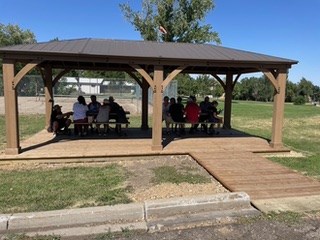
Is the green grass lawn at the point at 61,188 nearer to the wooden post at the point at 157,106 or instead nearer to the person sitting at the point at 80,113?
the wooden post at the point at 157,106

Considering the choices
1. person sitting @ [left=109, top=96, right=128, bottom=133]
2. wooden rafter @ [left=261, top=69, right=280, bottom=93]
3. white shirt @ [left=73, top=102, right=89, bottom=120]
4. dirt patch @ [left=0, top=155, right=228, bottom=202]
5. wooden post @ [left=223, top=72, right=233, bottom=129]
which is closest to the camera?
dirt patch @ [left=0, top=155, right=228, bottom=202]

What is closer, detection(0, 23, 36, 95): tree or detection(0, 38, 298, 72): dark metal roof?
detection(0, 38, 298, 72): dark metal roof

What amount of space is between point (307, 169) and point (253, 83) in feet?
305

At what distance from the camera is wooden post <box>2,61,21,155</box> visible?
732 cm

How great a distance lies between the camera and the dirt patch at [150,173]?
5.39 meters

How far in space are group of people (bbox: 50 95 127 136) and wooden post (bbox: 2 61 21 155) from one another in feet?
7.29

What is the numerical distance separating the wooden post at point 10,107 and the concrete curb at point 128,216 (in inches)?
153

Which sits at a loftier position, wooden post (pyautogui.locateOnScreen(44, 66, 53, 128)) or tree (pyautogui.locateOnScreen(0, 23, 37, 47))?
tree (pyautogui.locateOnScreen(0, 23, 37, 47))

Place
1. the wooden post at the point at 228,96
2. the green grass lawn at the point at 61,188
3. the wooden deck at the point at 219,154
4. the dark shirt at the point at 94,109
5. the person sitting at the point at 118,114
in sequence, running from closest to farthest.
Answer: the green grass lawn at the point at 61,188, the wooden deck at the point at 219,154, the person sitting at the point at 118,114, the dark shirt at the point at 94,109, the wooden post at the point at 228,96

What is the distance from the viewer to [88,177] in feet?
20.6

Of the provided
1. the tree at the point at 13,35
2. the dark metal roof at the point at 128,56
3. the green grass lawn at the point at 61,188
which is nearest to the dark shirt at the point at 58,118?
the dark metal roof at the point at 128,56

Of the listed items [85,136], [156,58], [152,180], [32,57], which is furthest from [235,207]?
[85,136]

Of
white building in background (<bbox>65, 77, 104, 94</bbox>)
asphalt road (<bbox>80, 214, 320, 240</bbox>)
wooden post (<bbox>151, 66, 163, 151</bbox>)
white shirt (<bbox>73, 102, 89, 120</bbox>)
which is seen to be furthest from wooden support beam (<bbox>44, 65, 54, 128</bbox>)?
white building in background (<bbox>65, 77, 104, 94</bbox>)

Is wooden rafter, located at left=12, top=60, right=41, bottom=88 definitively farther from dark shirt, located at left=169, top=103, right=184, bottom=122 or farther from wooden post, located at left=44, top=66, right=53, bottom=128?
dark shirt, located at left=169, top=103, right=184, bottom=122
